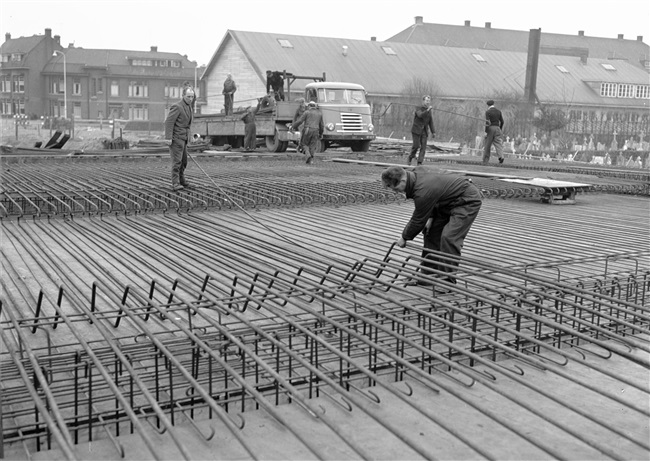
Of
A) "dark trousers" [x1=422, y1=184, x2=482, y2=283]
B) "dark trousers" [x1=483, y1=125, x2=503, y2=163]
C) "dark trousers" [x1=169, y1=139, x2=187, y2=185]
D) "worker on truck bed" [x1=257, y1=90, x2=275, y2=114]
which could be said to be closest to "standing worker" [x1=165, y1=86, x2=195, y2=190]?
"dark trousers" [x1=169, y1=139, x2=187, y2=185]

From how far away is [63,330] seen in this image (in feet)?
16.8

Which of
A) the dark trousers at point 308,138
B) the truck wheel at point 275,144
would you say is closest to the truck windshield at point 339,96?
the truck wheel at point 275,144

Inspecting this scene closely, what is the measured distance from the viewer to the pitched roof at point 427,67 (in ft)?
160

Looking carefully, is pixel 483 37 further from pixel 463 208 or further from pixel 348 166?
pixel 463 208

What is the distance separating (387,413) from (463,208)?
2724 mm

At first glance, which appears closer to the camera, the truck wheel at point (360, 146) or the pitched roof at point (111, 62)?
the truck wheel at point (360, 146)

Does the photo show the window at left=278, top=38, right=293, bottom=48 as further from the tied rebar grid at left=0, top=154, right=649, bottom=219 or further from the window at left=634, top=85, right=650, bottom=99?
the tied rebar grid at left=0, top=154, right=649, bottom=219

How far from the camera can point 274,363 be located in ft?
15.1

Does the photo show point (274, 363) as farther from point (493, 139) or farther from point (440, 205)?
point (493, 139)

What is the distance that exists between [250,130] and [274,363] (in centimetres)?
2058

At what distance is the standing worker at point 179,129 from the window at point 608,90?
5204 cm

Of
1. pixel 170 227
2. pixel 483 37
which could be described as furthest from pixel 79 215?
pixel 483 37

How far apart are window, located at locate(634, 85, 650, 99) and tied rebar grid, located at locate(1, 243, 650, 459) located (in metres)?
58.9

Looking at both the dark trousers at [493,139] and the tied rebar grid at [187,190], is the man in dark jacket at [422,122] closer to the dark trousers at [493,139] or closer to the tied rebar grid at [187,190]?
the tied rebar grid at [187,190]
